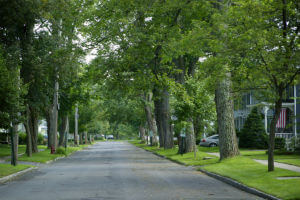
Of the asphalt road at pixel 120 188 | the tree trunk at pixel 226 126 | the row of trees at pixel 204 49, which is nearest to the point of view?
the asphalt road at pixel 120 188

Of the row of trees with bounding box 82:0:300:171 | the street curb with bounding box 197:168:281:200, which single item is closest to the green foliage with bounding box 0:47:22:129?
the row of trees with bounding box 82:0:300:171

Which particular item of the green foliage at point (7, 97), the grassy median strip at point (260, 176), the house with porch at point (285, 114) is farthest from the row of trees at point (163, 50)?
the house with porch at point (285, 114)

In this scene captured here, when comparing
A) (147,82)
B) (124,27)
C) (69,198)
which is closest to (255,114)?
(147,82)

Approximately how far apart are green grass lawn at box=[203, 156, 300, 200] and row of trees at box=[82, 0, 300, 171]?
847 millimetres

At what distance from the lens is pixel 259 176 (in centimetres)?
1627

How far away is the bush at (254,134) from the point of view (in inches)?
1673

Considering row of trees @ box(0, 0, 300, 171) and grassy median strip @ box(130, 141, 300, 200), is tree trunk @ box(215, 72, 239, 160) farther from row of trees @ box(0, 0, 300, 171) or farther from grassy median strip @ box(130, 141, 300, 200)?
grassy median strip @ box(130, 141, 300, 200)

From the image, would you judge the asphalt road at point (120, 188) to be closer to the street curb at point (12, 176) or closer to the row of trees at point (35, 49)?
the street curb at point (12, 176)

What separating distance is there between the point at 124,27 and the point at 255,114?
21.9 metres

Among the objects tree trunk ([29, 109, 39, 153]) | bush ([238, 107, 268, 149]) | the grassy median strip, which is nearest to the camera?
the grassy median strip

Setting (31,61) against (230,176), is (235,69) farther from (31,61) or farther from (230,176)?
(31,61)

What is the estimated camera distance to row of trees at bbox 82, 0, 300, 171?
15.3 metres

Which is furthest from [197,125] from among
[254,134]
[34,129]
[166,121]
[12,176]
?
[12,176]

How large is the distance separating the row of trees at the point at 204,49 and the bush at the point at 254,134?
24.7 ft
